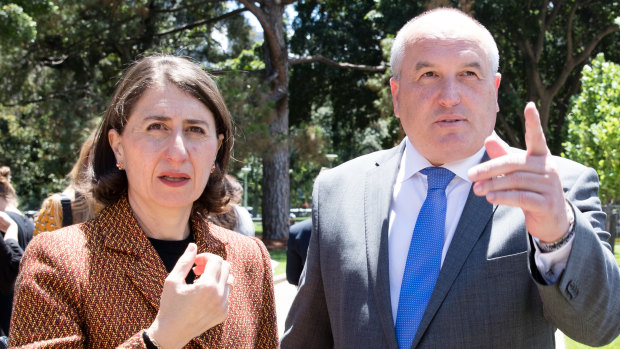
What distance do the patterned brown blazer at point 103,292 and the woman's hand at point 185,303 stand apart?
→ 77 millimetres

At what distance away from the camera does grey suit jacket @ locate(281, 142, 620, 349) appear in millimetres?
1832

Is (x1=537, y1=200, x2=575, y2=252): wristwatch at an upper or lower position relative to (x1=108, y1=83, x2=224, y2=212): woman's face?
lower

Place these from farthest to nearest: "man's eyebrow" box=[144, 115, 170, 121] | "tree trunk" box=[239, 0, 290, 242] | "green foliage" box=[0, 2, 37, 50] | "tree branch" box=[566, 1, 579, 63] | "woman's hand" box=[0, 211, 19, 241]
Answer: "tree branch" box=[566, 1, 579, 63], "tree trunk" box=[239, 0, 290, 242], "green foliage" box=[0, 2, 37, 50], "woman's hand" box=[0, 211, 19, 241], "man's eyebrow" box=[144, 115, 170, 121]

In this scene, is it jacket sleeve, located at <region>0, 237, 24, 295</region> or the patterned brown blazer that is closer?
the patterned brown blazer

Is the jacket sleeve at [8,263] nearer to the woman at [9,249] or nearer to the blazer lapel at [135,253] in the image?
the woman at [9,249]

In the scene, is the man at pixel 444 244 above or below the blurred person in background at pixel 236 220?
above

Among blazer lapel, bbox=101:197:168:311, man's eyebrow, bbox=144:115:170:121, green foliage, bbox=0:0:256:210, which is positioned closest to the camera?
blazer lapel, bbox=101:197:168:311

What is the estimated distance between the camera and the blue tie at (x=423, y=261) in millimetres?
2166

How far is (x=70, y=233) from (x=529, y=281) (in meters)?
1.52

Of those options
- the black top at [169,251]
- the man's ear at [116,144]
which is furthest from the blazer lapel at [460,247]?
the man's ear at [116,144]

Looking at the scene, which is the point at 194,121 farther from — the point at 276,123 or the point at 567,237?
Result: the point at 276,123

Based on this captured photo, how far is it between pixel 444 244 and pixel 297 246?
3.08 meters

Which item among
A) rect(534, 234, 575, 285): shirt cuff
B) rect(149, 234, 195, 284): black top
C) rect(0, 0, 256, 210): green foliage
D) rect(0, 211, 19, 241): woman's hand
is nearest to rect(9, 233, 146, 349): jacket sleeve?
rect(149, 234, 195, 284): black top

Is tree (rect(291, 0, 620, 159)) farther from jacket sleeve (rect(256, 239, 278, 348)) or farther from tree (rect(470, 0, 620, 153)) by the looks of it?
jacket sleeve (rect(256, 239, 278, 348))
